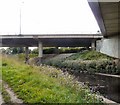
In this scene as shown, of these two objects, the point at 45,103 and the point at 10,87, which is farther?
the point at 10,87

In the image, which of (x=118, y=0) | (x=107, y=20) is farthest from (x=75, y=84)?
(x=107, y=20)

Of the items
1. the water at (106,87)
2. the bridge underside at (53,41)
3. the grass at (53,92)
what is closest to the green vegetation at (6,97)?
the grass at (53,92)

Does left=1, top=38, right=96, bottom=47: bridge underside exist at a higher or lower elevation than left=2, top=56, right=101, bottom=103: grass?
higher

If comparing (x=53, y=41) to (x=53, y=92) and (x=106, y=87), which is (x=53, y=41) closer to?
(x=106, y=87)

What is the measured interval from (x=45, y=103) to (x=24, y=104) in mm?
641

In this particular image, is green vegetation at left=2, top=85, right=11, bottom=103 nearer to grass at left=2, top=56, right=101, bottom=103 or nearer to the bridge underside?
grass at left=2, top=56, right=101, bottom=103

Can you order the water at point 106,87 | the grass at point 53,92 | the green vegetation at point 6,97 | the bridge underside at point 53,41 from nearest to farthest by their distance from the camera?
the grass at point 53,92, the green vegetation at point 6,97, the water at point 106,87, the bridge underside at point 53,41

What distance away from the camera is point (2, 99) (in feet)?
31.2

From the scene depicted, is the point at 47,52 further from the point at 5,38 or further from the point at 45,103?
the point at 45,103

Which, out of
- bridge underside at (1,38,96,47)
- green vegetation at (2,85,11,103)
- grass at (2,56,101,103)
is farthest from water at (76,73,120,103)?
bridge underside at (1,38,96,47)

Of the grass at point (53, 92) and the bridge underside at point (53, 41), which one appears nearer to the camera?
the grass at point (53, 92)

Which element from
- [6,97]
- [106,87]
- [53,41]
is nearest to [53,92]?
[6,97]

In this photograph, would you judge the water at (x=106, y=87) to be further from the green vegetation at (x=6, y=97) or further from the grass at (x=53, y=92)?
the green vegetation at (x=6, y=97)

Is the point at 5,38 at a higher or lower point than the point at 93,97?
higher
